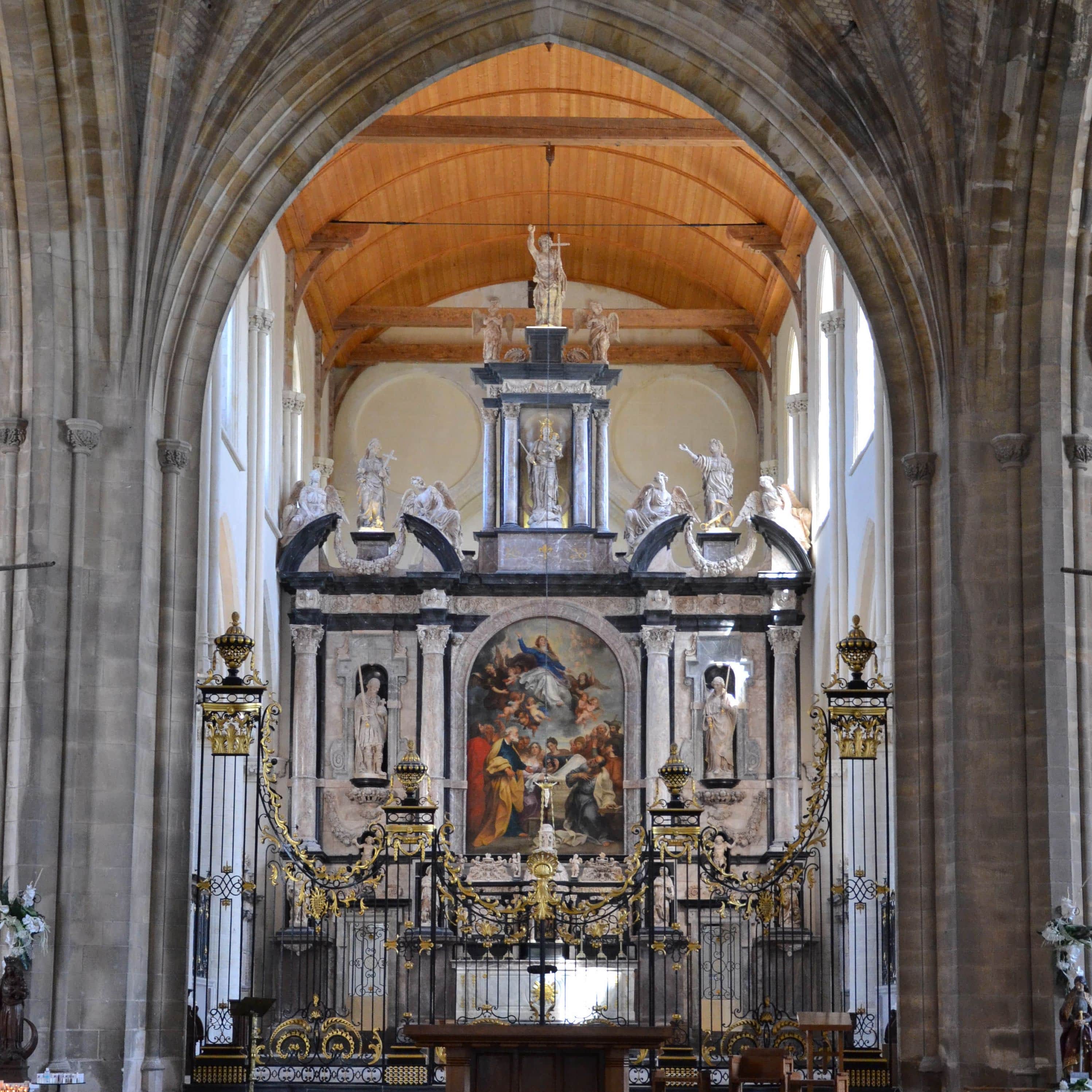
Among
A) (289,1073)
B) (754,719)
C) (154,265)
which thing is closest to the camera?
(154,265)

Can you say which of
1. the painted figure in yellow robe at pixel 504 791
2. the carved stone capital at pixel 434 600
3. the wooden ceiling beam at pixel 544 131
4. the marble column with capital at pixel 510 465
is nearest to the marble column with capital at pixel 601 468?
the marble column with capital at pixel 510 465

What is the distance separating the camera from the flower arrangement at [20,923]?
12.4m

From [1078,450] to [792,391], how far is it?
14534 millimetres

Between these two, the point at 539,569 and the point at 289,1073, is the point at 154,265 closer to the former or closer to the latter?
the point at 289,1073

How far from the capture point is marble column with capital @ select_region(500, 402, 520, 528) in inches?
1064

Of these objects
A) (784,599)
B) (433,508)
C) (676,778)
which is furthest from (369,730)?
(676,778)

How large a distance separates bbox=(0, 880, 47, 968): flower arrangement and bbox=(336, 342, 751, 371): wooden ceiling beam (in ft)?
66.5

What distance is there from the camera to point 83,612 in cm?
1430

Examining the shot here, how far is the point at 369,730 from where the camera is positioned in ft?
84.4

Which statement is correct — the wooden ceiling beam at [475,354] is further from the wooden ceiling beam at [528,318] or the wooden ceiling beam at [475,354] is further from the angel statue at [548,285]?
the angel statue at [548,285]

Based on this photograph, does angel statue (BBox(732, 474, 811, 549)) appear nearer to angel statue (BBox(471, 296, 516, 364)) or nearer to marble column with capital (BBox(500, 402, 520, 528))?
marble column with capital (BBox(500, 402, 520, 528))

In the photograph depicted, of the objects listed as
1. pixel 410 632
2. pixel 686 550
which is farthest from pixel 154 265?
pixel 686 550

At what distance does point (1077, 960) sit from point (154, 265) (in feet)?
27.7

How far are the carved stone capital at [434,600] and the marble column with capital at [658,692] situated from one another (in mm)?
2677
